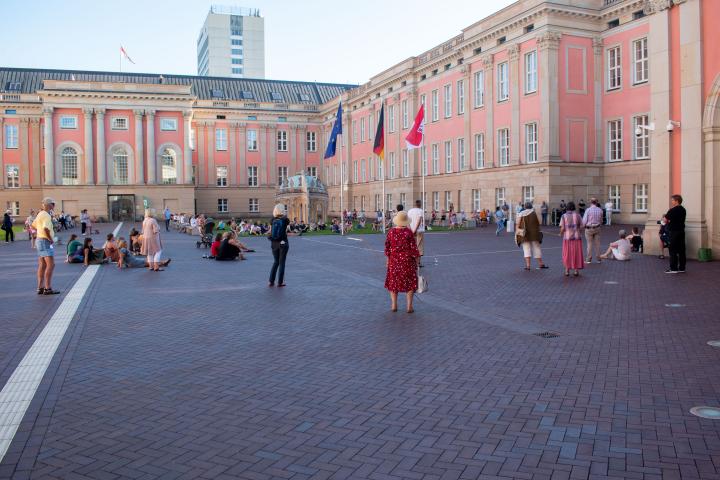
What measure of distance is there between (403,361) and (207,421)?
291 cm

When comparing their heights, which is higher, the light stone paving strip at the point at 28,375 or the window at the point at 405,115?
the window at the point at 405,115

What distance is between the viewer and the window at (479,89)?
48.9 metres

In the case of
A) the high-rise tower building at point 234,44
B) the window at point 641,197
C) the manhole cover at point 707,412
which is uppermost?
the high-rise tower building at point 234,44

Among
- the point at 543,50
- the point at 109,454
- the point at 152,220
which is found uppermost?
the point at 543,50

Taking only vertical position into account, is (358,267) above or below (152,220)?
below

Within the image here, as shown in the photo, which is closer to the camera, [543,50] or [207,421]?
[207,421]

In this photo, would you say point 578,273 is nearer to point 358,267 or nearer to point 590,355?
point 358,267

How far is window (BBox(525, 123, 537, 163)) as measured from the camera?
43406 millimetres

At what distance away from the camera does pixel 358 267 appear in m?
20.4

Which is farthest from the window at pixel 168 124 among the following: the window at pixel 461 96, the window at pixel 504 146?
the window at pixel 504 146

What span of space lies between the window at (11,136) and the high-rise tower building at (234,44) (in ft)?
276

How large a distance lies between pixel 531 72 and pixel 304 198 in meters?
17.9

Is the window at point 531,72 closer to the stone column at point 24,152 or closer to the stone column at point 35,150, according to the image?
the stone column at point 35,150

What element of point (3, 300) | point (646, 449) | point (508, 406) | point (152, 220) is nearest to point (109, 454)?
point (508, 406)
